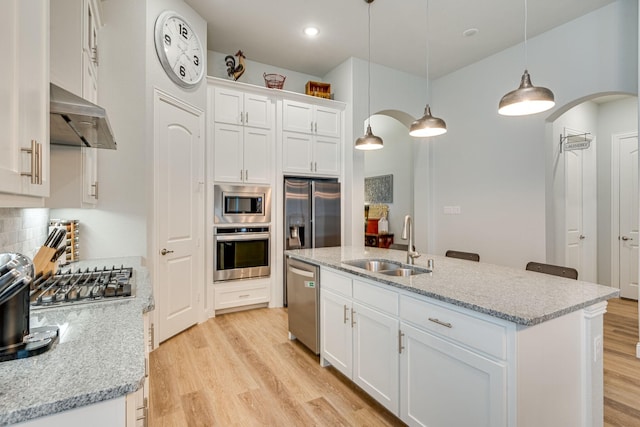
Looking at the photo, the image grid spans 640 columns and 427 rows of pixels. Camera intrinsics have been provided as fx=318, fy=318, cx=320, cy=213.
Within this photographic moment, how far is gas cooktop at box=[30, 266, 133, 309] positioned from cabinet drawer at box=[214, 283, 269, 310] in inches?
73.2

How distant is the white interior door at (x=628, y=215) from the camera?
175 inches

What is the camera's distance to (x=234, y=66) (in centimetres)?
408

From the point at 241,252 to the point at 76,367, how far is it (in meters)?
2.95

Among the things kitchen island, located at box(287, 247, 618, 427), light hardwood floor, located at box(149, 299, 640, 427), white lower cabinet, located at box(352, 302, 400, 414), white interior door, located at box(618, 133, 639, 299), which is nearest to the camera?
kitchen island, located at box(287, 247, 618, 427)

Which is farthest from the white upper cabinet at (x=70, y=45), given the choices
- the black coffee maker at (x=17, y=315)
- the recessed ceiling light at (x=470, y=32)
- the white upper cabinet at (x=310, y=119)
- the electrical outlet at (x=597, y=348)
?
the recessed ceiling light at (x=470, y=32)

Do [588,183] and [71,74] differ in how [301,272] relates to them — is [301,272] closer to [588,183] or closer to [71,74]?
[71,74]

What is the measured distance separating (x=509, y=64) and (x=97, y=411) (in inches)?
195

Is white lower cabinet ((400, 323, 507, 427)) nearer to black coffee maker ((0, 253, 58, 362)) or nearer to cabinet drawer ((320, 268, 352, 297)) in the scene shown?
cabinet drawer ((320, 268, 352, 297))

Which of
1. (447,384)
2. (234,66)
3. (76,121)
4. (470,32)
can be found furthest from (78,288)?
(470,32)

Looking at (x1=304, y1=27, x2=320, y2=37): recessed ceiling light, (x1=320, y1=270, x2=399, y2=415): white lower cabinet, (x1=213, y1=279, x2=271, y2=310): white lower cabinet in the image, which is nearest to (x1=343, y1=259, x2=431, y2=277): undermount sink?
(x1=320, y1=270, x2=399, y2=415): white lower cabinet

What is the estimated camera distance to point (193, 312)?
11.1 feet

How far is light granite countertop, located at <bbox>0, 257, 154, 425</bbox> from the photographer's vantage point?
2.51 feet

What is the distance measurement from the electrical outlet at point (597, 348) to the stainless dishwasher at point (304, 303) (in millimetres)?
1734

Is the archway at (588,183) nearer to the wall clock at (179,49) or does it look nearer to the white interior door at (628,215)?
the white interior door at (628,215)
